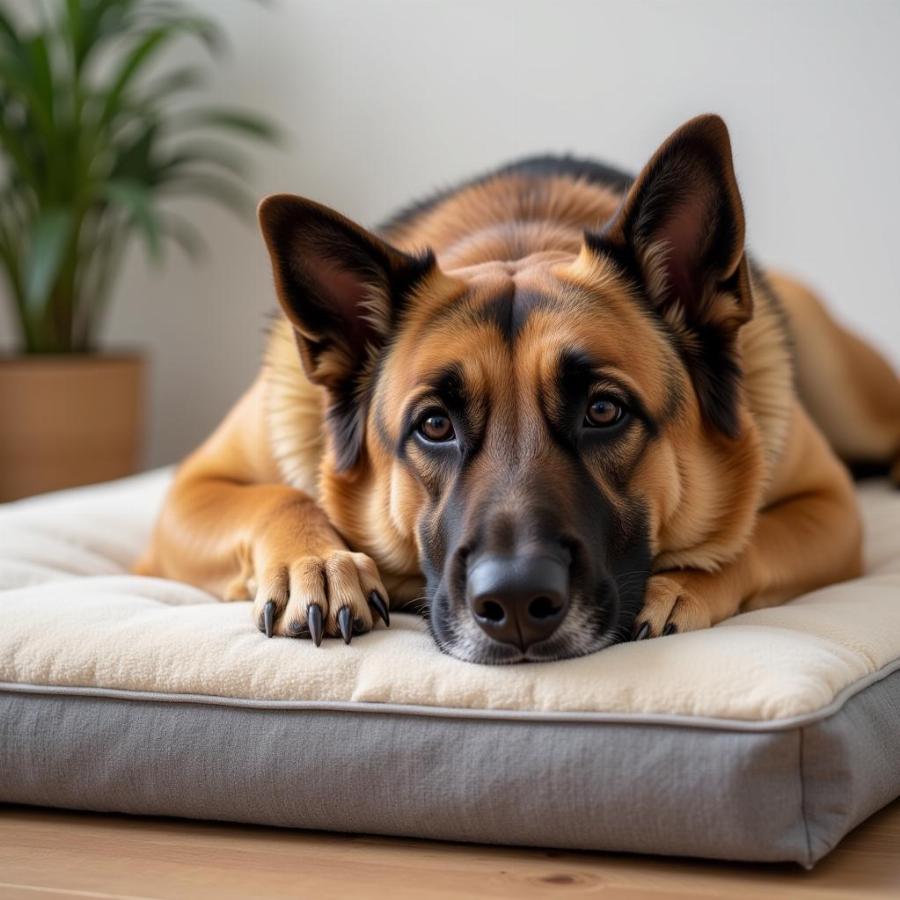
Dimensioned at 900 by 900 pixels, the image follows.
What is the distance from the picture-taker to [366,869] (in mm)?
1447

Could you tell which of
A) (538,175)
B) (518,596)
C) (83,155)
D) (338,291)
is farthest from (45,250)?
(518,596)

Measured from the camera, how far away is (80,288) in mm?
4652

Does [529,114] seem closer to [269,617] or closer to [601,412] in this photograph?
[601,412]

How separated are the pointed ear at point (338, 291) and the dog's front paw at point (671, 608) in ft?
1.71

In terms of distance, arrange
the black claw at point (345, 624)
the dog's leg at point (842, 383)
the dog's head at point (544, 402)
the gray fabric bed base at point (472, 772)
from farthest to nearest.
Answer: the dog's leg at point (842, 383)
the black claw at point (345, 624)
the dog's head at point (544, 402)
the gray fabric bed base at point (472, 772)

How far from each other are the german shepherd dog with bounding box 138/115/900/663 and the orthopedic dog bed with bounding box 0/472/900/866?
89 millimetres

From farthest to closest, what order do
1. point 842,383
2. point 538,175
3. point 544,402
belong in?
point 842,383, point 538,175, point 544,402

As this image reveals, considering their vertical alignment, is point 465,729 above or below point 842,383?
below

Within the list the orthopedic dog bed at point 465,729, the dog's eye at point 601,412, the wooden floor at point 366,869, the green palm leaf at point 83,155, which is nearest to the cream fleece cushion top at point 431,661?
the orthopedic dog bed at point 465,729

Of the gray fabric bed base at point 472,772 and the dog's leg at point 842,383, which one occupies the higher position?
the dog's leg at point 842,383

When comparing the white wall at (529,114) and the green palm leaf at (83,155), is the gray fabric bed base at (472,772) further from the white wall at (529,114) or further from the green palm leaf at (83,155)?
the green palm leaf at (83,155)

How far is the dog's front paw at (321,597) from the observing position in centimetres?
167

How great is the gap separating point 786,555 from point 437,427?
2.14 ft

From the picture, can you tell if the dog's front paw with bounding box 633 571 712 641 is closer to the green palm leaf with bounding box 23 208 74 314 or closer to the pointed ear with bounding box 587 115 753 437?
the pointed ear with bounding box 587 115 753 437
